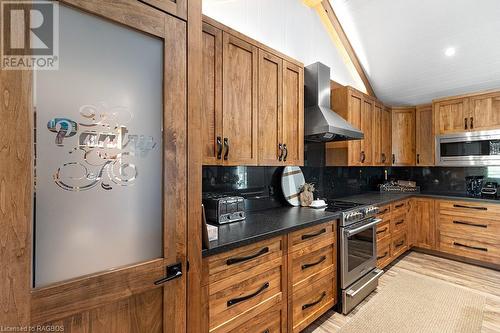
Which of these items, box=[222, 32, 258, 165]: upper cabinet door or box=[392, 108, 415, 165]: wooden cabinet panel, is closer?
box=[222, 32, 258, 165]: upper cabinet door

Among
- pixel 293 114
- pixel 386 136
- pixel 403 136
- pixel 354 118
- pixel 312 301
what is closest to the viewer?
pixel 312 301

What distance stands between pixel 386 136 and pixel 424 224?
1.56m

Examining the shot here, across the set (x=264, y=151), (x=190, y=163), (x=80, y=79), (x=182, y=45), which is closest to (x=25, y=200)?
(x=80, y=79)

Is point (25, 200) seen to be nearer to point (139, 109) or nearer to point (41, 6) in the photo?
point (139, 109)

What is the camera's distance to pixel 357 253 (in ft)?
8.02

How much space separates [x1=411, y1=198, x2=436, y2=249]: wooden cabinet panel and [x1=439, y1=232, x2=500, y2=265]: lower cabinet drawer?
0.45 feet

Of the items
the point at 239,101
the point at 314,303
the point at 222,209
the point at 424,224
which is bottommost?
the point at 314,303

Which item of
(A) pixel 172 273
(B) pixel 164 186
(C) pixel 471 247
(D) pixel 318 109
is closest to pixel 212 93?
(B) pixel 164 186

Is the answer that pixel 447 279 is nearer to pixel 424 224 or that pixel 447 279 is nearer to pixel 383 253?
pixel 383 253

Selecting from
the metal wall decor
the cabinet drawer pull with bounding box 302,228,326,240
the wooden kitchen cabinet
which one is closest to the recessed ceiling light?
the wooden kitchen cabinet

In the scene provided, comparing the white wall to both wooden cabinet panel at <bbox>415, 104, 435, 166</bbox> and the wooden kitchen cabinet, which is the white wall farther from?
wooden cabinet panel at <bbox>415, 104, 435, 166</bbox>

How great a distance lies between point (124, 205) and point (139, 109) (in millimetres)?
435

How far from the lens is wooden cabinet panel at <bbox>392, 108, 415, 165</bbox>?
4.17 metres

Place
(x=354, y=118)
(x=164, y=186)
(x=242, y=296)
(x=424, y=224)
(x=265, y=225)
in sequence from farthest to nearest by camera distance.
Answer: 1. (x=424, y=224)
2. (x=354, y=118)
3. (x=265, y=225)
4. (x=242, y=296)
5. (x=164, y=186)
